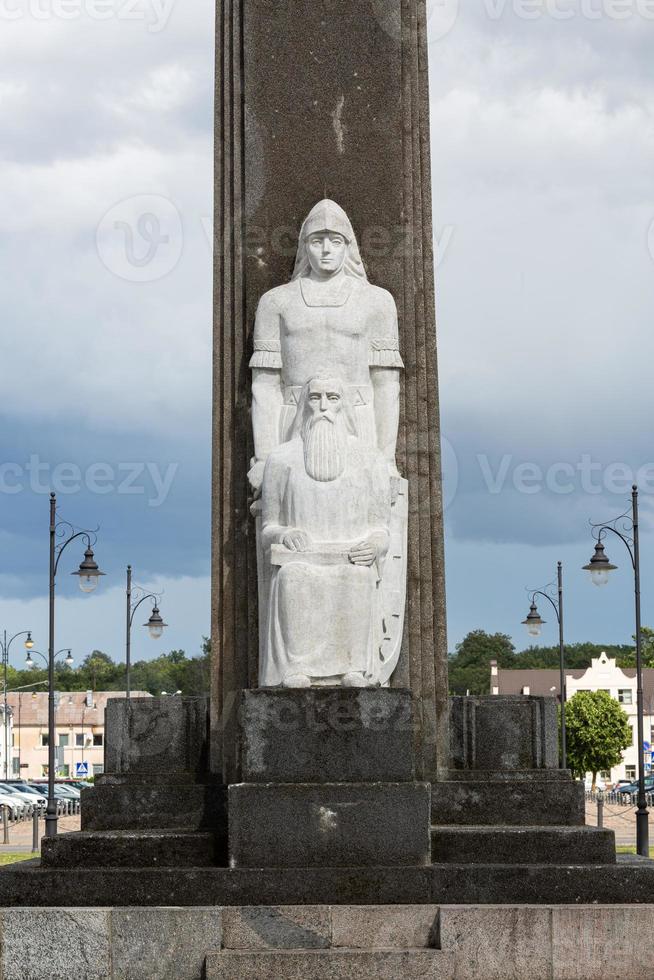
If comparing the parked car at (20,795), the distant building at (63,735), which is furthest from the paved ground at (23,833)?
the distant building at (63,735)

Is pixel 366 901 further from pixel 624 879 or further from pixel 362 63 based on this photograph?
pixel 362 63

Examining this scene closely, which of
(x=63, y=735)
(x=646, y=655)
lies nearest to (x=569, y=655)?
(x=646, y=655)

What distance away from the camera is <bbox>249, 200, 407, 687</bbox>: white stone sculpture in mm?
11094

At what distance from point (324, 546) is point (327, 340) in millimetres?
1887

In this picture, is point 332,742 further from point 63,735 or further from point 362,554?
point 63,735

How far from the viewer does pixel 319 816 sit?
34.7ft

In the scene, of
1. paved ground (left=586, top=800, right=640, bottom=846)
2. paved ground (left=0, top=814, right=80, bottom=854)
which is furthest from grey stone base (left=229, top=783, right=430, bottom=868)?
paved ground (left=586, top=800, right=640, bottom=846)

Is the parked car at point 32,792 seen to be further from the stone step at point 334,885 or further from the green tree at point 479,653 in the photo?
the stone step at point 334,885

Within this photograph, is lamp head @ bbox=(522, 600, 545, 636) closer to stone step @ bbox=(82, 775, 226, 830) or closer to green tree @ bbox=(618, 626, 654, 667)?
stone step @ bbox=(82, 775, 226, 830)

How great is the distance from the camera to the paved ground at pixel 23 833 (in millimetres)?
34062

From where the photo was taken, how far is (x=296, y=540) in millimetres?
11273

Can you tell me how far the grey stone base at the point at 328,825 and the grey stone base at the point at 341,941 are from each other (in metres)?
0.40

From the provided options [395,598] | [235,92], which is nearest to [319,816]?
[395,598]

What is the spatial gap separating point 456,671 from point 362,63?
88.6m
